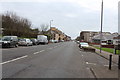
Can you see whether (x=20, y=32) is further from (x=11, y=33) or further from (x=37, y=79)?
(x=37, y=79)

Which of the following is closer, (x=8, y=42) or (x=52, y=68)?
(x=52, y=68)

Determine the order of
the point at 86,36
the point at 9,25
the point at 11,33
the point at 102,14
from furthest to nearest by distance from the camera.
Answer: the point at 86,36, the point at 9,25, the point at 11,33, the point at 102,14

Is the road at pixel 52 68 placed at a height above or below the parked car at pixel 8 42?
below

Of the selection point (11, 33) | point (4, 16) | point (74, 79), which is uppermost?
point (4, 16)

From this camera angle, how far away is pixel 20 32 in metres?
59.8

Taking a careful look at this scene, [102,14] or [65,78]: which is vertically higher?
[102,14]

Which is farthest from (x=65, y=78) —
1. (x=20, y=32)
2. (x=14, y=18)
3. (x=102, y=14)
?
(x=14, y=18)

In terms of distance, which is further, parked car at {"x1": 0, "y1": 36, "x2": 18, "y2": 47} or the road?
parked car at {"x1": 0, "y1": 36, "x2": 18, "y2": 47}

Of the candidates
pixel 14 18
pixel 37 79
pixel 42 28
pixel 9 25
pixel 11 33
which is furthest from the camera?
pixel 42 28

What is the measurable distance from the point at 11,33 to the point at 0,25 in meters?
4.74

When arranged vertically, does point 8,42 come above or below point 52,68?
above

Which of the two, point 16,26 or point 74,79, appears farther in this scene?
point 16,26

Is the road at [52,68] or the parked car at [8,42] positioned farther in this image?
the parked car at [8,42]

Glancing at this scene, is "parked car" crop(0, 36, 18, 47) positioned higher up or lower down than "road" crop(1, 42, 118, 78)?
higher up
